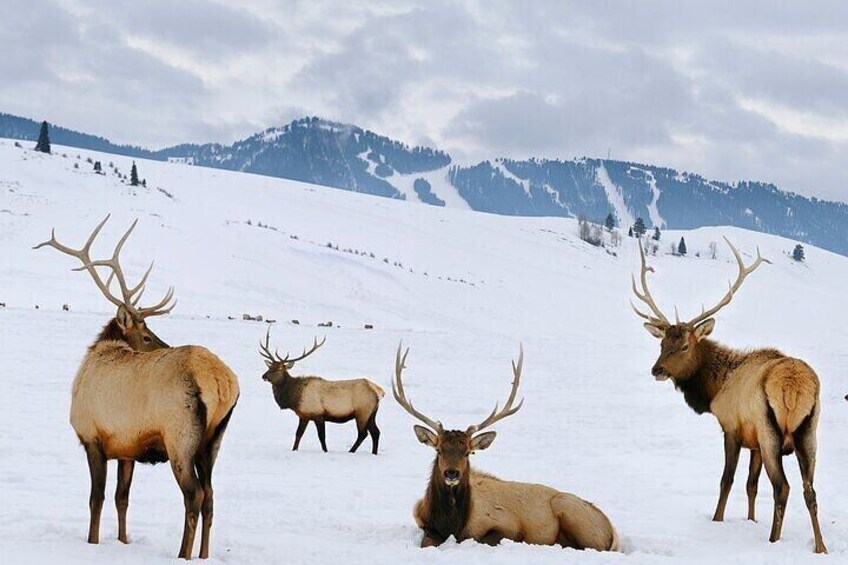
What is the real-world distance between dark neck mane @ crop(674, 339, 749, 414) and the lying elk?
6.07 metres

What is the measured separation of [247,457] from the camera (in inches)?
519

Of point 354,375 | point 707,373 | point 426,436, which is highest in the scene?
point 707,373

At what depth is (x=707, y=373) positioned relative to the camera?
10.6m

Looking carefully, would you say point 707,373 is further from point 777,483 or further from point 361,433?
point 361,433

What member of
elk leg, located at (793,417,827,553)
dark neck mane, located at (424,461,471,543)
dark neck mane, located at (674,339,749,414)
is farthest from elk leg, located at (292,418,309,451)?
elk leg, located at (793,417,827,553)

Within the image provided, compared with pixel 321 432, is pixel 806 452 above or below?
above

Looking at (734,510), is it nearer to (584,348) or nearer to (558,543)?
(558,543)

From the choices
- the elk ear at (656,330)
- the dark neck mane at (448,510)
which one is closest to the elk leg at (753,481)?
the elk ear at (656,330)

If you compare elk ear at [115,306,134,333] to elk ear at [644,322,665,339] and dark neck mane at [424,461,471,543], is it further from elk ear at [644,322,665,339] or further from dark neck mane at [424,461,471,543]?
elk ear at [644,322,665,339]

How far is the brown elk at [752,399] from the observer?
8430 millimetres

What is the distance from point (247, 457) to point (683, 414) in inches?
408

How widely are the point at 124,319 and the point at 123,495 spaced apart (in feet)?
4.97

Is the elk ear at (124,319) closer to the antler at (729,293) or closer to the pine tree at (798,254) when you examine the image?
the antler at (729,293)

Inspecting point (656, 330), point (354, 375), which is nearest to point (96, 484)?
point (656, 330)
